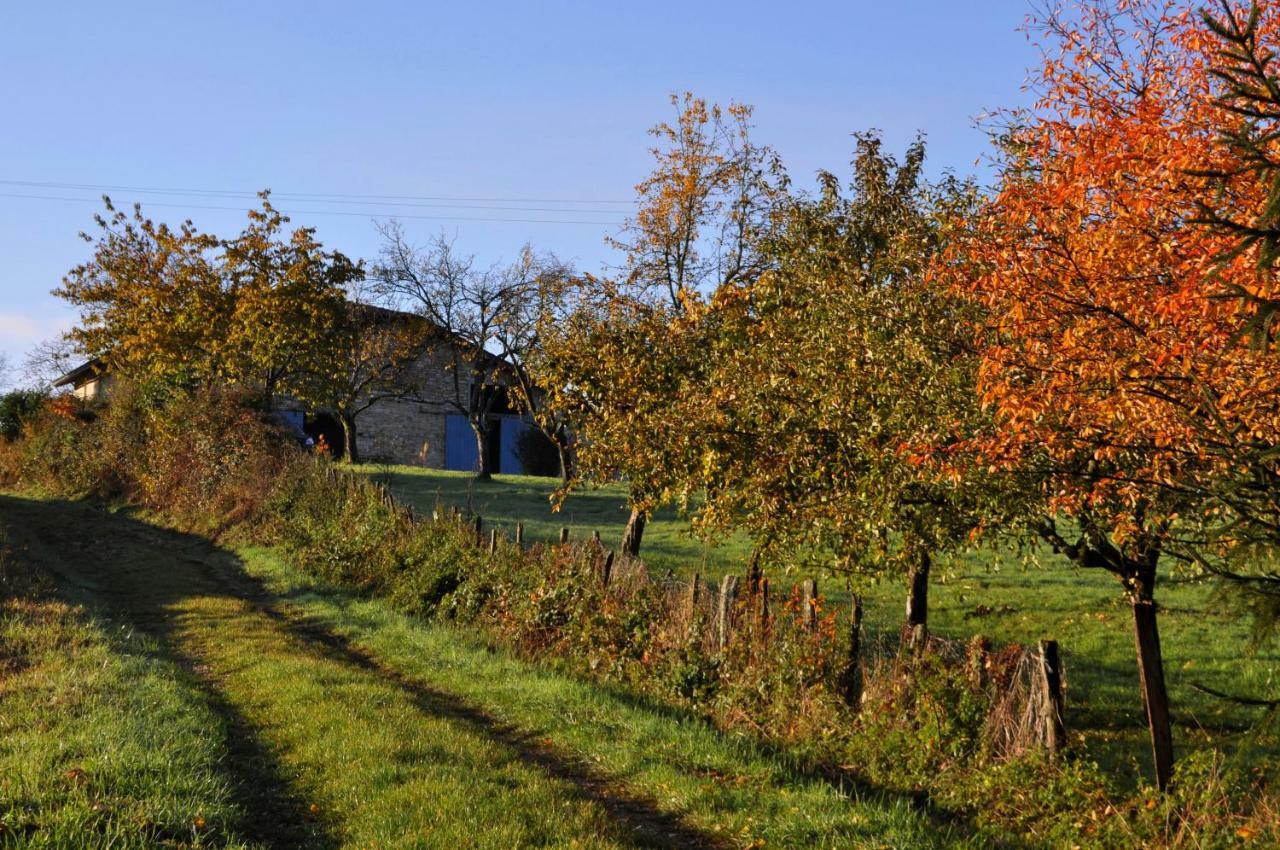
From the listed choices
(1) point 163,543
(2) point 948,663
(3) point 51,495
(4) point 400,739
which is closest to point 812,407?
(2) point 948,663

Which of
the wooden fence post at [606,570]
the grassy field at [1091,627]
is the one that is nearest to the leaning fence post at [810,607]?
the grassy field at [1091,627]

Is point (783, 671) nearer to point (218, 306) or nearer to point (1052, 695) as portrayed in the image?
point (1052, 695)

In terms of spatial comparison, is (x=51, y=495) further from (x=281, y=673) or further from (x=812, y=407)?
(x=812, y=407)

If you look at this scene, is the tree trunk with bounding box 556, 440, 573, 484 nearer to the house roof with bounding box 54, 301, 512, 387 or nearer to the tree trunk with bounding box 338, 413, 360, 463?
the house roof with bounding box 54, 301, 512, 387

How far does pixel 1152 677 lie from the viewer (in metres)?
9.53

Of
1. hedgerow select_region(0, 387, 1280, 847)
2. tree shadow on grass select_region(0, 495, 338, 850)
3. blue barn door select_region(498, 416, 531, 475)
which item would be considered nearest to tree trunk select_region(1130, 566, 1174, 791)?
hedgerow select_region(0, 387, 1280, 847)

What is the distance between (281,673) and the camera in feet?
35.6

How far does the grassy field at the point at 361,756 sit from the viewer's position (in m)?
6.35

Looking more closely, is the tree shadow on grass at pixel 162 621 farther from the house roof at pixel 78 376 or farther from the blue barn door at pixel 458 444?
the house roof at pixel 78 376

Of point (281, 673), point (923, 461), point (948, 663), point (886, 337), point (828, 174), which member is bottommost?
point (281, 673)

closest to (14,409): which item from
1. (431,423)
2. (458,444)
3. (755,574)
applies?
(431,423)

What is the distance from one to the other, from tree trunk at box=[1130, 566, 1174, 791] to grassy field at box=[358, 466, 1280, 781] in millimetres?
284

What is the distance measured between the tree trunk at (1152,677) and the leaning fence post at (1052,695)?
149 cm

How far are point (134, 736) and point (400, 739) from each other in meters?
2.08
